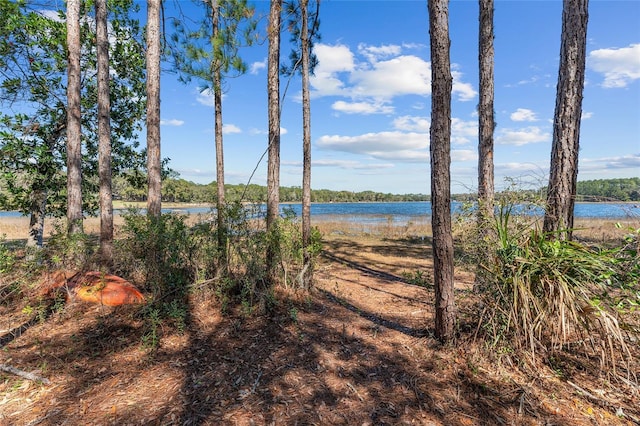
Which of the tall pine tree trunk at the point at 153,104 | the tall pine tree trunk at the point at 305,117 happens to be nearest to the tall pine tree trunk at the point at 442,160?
the tall pine tree trunk at the point at 305,117

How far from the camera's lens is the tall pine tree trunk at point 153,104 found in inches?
234

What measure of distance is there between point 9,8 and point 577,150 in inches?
463

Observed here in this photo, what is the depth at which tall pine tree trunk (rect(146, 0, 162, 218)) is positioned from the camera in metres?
5.95

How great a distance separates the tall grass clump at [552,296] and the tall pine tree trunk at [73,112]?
773 cm

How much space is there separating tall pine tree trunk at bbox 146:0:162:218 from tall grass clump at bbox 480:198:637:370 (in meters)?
5.93

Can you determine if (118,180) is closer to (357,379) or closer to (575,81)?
(357,379)

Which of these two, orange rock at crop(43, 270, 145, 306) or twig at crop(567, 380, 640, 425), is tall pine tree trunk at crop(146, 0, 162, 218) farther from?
twig at crop(567, 380, 640, 425)

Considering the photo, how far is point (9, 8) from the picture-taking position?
6.84 metres

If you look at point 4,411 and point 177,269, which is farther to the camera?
point 177,269

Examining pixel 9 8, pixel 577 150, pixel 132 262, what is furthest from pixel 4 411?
pixel 9 8

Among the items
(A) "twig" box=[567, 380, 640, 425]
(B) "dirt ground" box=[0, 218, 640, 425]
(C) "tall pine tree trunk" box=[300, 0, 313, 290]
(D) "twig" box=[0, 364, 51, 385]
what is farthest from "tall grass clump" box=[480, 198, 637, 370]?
(D) "twig" box=[0, 364, 51, 385]

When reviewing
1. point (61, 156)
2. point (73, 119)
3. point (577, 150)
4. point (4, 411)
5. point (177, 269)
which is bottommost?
point (4, 411)

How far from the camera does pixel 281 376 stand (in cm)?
292

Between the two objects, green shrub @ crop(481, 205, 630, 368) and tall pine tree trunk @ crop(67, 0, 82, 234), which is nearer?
green shrub @ crop(481, 205, 630, 368)
